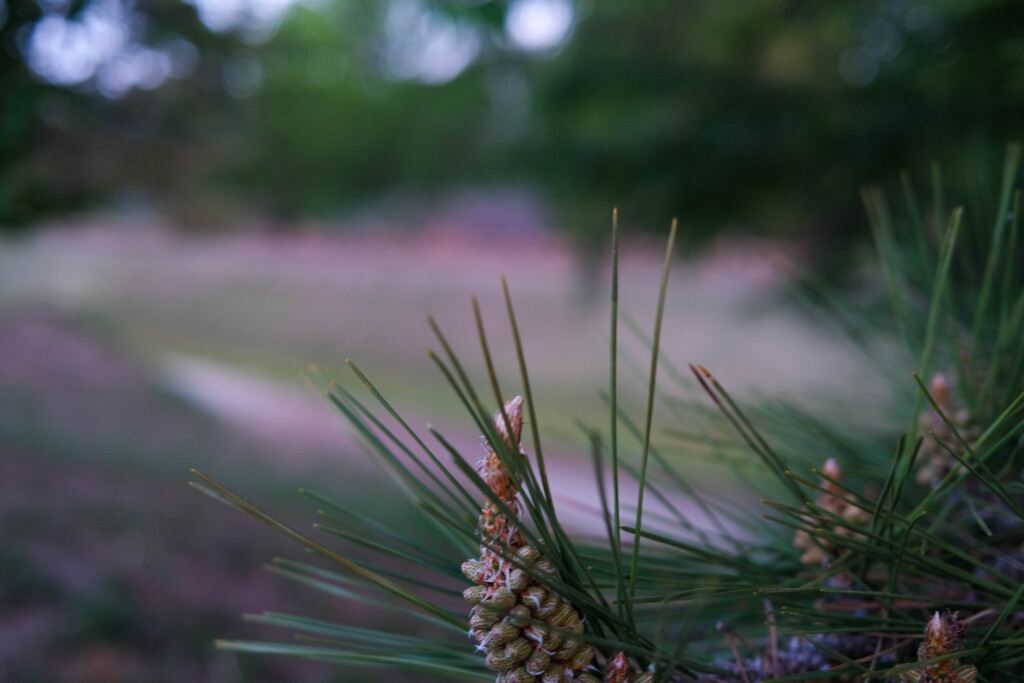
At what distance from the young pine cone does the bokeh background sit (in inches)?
7.9

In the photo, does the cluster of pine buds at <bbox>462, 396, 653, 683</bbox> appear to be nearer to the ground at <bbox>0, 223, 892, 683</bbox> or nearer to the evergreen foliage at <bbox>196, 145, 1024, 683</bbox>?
the evergreen foliage at <bbox>196, 145, 1024, 683</bbox>

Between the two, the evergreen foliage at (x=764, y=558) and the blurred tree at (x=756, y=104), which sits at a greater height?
the blurred tree at (x=756, y=104)

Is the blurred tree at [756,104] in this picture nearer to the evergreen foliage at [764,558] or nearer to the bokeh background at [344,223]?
the bokeh background at [344,223]

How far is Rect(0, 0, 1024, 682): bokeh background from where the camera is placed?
115 cm

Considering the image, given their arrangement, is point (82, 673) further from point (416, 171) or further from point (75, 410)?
point (416, 171)

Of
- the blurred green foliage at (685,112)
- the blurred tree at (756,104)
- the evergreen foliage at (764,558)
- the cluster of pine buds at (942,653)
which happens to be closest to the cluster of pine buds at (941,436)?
the evergreen foliage at (764,558)

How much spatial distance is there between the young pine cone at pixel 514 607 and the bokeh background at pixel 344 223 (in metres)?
0.20

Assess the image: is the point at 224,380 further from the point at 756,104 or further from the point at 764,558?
the point at 764,558

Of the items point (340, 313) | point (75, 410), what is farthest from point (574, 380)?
point (75, 410)

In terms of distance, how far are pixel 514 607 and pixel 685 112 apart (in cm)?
124

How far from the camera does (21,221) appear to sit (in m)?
0.93

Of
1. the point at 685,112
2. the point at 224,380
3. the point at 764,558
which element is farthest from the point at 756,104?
the point at 224,380

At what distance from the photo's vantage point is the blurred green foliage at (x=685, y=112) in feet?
3.34

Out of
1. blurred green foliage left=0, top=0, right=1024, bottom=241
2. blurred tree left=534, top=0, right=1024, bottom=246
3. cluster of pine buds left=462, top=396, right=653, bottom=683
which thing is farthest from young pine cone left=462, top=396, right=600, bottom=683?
blurred tree left=534, top=0, right=1024, bottom=246
